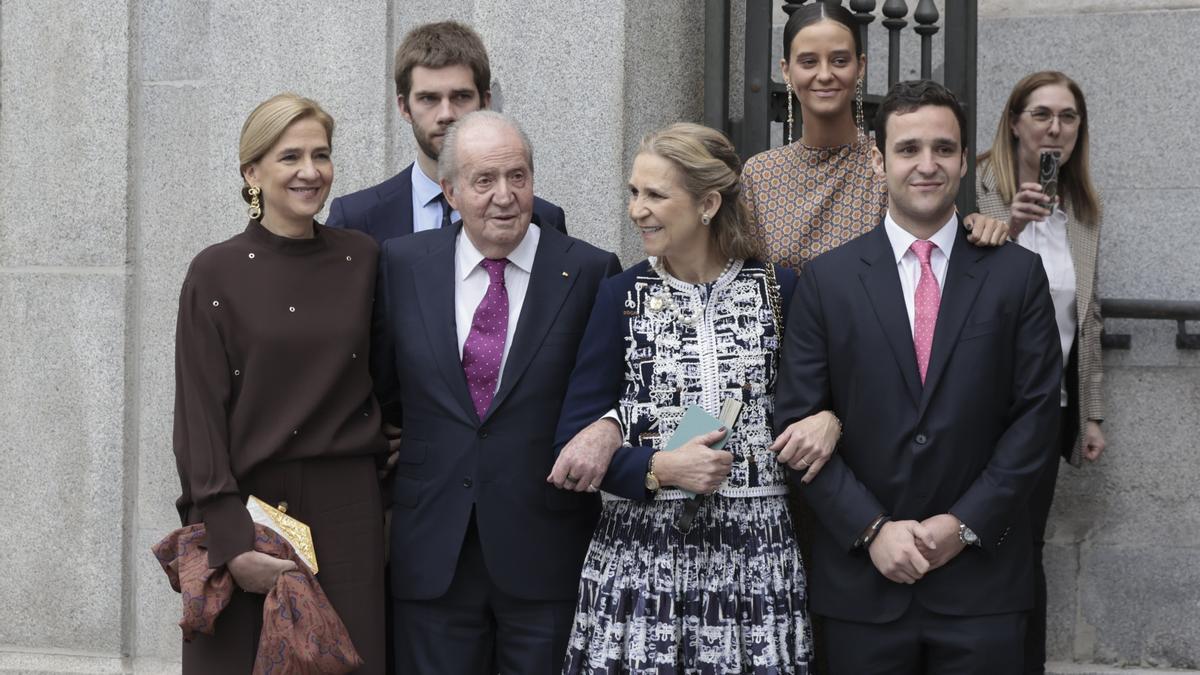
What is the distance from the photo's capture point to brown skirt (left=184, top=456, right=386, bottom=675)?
394 centimetres

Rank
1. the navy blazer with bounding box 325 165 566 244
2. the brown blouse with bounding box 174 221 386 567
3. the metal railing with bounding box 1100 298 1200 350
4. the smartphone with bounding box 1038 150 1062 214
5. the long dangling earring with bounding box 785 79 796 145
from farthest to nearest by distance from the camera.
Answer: the metal railing with bounding box 1100 298 1200 350 → the smartphone with bounding box 1038 150 1062 214 → the long dangling earring with bounding box 785 79 796 145 → the navy blazer with bounding box 325 165 566 244 → the brown blouse with bounding box 174 221 386 567

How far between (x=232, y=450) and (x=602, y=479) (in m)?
0.97

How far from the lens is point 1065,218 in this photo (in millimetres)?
5262

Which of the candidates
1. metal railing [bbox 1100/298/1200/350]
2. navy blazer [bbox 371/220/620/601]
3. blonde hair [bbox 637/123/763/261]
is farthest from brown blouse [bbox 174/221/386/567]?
metal railing [bbox 1100/298/1200/350]

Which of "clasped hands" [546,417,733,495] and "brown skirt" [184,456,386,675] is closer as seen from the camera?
"clasped hands" [546,417,733,495]

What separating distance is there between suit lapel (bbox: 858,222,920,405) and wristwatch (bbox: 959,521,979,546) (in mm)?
326

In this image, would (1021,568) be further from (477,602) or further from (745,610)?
(477,602)

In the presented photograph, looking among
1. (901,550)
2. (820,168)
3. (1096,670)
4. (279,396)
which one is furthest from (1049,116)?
(279,396)

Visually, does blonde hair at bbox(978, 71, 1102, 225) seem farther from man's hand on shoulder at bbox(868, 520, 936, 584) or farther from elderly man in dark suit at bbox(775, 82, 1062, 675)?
man's hand on shoulder at bbox(868, 520, 936, 584)

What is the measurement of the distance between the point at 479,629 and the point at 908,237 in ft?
5.04

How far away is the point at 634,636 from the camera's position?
12.4 feet

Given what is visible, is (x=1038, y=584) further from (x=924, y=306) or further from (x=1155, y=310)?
(x=924, y=306)

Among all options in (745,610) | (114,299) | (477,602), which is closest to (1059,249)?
(745,610)

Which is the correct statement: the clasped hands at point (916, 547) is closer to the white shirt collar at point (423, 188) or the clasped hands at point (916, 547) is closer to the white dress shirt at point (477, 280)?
the white dress shirt at point (477, 280)
